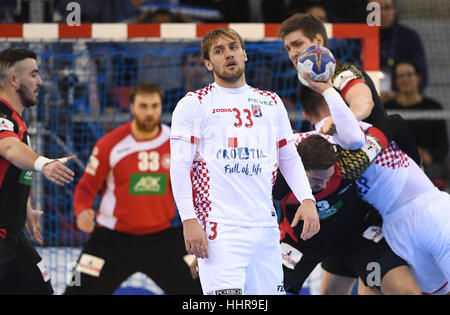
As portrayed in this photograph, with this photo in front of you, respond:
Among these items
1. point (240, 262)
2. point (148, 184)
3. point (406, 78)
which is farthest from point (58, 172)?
point (406, 78)

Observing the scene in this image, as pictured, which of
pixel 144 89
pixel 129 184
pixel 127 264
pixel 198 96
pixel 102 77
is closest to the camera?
pixel 198 96

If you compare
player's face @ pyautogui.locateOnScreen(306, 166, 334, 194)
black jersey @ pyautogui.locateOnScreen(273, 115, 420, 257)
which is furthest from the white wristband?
player's face @ pyautogui.locateOnScreen(306, 166, 334, 194)

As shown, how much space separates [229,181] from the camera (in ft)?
14.1

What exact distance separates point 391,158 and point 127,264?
2.55m

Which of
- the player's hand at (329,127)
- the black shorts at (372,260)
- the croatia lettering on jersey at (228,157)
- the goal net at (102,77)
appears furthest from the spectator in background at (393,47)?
the croatia lettering on jersey at (228,157)

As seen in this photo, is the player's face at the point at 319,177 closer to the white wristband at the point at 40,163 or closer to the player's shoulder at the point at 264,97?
the player's shoulder at the point at 264,97

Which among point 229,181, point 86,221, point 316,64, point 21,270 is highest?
point 316,64

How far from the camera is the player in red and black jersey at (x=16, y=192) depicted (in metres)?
5.03

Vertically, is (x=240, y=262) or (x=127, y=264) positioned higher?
(x=240, y=262)

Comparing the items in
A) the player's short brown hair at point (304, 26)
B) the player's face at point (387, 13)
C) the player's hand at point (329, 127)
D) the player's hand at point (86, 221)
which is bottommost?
the player's hand at point (86, 221)

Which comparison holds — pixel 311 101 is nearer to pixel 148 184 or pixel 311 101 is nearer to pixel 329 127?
pixel 329 127

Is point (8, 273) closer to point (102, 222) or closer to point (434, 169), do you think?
point (102, 222)

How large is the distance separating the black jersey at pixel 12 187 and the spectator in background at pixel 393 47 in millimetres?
5061
